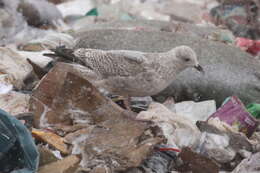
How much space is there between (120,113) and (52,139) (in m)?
0.51

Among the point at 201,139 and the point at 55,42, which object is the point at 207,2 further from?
the point at 201,139

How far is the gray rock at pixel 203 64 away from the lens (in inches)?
190

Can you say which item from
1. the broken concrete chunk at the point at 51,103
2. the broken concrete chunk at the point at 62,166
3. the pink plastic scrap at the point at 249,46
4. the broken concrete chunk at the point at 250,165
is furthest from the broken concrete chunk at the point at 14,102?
the pink plastic scrap at the point at 249,46

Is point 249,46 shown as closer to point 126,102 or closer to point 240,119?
point 240,119

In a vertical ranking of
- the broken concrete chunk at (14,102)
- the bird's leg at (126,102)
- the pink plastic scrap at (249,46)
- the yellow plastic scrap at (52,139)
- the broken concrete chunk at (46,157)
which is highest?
the broken concrete chunk at (46,157)

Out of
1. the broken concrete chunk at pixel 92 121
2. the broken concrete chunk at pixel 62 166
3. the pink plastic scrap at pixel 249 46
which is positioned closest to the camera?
the broken concrete chunk at pixel 62 166

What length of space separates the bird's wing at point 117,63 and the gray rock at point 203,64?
0.78 meters

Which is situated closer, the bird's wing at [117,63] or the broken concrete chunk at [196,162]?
the broken concrete chunk at [196,162]

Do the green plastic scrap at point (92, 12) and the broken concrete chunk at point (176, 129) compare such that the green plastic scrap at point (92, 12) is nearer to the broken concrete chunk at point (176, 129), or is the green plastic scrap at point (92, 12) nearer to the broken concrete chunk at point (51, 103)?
the broken concrete chunk at point (51, 103)

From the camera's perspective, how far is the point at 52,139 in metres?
3.34

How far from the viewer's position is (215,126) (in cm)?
384

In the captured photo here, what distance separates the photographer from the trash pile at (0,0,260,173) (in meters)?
3.12

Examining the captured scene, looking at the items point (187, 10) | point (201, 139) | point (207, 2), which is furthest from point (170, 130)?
point (207, 2)

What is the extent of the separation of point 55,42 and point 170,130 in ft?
7.78
